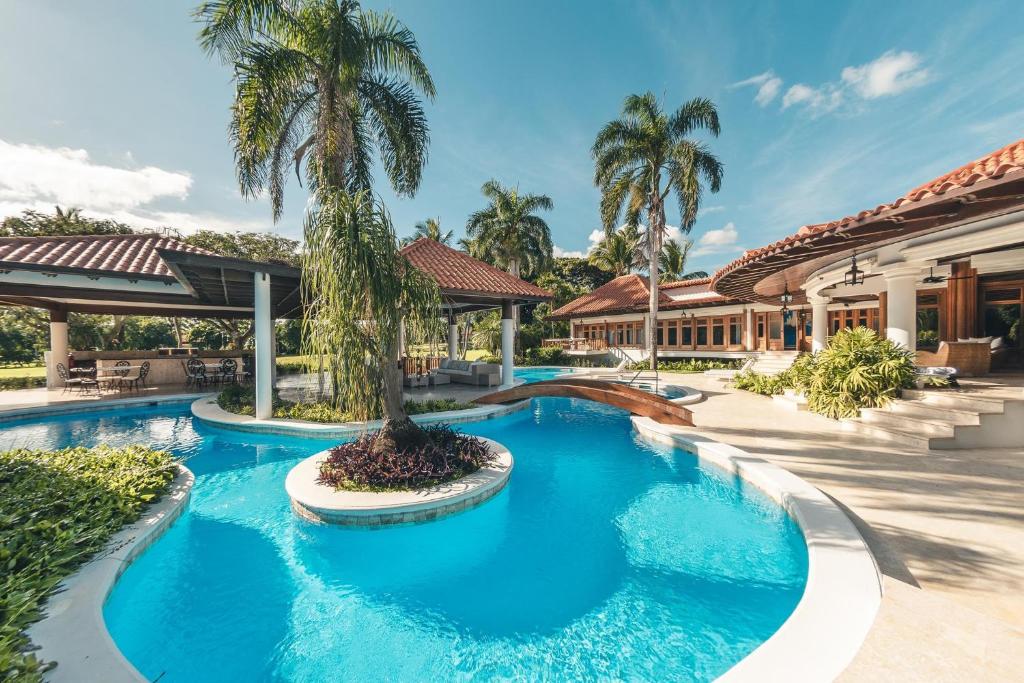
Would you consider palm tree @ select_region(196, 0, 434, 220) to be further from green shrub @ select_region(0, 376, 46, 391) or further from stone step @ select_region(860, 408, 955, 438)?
green shrub @ select_region(0, 376, 46, 391)

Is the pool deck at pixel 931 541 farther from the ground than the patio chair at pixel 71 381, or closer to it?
closer to it

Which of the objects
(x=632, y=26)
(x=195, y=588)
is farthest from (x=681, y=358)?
(x=195, y=588)

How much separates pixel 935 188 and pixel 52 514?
1137 cm

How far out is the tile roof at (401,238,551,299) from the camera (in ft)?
40.6

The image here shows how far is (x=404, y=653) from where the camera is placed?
10.4 feet

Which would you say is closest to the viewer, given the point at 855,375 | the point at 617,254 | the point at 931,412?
the point at 931,412

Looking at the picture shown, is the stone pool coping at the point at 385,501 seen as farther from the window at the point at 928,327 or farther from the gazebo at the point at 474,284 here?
the window at the point at 928,327

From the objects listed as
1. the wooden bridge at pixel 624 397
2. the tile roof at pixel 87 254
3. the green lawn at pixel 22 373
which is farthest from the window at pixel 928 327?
the green lawn at pixel 22 373

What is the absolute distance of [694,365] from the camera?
22750mm

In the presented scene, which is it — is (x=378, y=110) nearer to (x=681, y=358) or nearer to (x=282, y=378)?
(x=282, y=378)

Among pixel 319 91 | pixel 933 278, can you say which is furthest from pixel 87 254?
pixel 933 278

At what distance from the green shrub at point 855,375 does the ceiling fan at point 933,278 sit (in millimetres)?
1967

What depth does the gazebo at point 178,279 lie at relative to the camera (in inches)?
390

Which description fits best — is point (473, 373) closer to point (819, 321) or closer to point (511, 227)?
point (819, 321)
